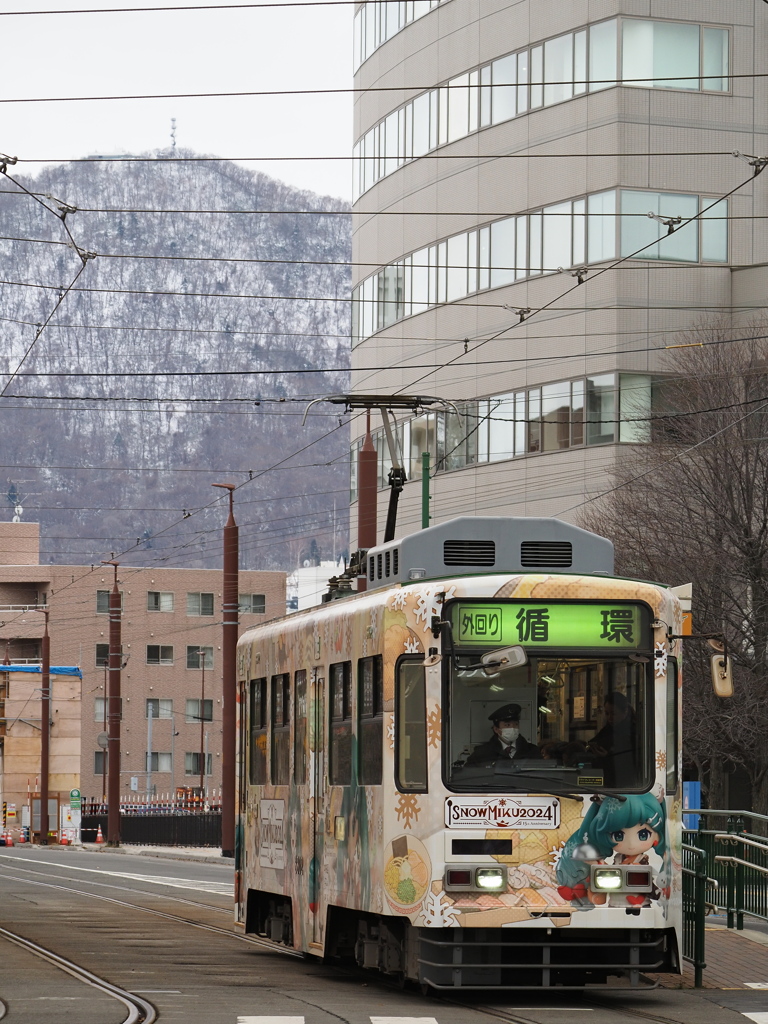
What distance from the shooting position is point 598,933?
12258 mm

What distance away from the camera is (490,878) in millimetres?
12141

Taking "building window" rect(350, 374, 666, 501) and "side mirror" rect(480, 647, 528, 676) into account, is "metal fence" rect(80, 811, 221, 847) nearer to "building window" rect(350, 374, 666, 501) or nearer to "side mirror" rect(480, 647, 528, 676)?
"building window" rect(350, 374, 666, 501)

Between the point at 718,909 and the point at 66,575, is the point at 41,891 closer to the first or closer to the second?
the point at 718,909

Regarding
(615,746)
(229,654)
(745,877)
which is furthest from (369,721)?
(229,654)

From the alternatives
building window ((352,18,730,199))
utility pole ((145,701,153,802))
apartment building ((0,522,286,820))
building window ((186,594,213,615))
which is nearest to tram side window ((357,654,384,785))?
building window ((352,18,730,199))

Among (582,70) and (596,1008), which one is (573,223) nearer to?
(582,70)

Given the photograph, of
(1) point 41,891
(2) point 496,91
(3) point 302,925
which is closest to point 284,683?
(3) point 302,925

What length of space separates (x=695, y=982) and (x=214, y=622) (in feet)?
280

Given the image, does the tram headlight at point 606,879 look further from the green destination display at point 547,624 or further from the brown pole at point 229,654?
the brown pole at point 229,654

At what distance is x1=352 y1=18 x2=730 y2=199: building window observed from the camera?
144ft

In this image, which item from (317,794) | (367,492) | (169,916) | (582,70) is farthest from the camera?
(582,70)

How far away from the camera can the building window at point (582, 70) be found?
43906 millimetres

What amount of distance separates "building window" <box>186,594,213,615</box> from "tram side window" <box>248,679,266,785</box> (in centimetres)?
8291

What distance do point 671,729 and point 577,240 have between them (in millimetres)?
33036
